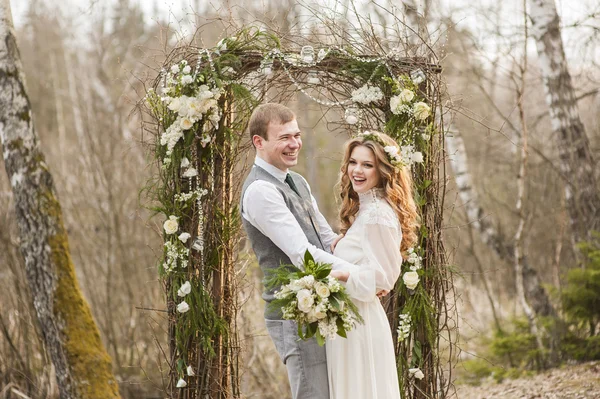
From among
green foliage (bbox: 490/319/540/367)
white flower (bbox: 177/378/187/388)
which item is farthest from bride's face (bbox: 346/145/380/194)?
green foliage (bbox: 490/319/540/367)

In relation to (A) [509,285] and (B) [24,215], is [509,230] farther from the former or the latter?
(B) [24,215]

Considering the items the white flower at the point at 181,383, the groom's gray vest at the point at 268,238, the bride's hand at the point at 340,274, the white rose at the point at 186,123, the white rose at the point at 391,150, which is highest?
the white rose at the point at 186,123

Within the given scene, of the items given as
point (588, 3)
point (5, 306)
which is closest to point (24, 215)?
point (5, 306)

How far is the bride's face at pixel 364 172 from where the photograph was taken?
3699 mm

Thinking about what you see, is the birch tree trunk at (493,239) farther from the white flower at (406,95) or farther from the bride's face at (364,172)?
A: the bride's face at (364,172)

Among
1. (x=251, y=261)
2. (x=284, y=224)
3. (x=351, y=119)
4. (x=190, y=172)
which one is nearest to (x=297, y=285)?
(x=284, y=224)

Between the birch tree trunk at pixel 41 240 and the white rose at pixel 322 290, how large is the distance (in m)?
2.73

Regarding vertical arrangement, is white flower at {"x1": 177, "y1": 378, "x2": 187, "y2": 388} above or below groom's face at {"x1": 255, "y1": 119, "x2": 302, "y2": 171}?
below

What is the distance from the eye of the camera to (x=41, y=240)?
5.29 meters

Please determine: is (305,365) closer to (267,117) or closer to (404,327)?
(404,327)

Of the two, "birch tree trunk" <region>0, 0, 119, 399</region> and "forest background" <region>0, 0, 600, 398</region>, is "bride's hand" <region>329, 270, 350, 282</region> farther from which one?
"birch tree trunk" <region>0, 0, 119, 399</region>

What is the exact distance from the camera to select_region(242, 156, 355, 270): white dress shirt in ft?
11.4

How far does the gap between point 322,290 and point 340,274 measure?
0.18m

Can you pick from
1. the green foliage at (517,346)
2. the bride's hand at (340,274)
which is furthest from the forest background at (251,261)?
the bride's hand at (340,274)
